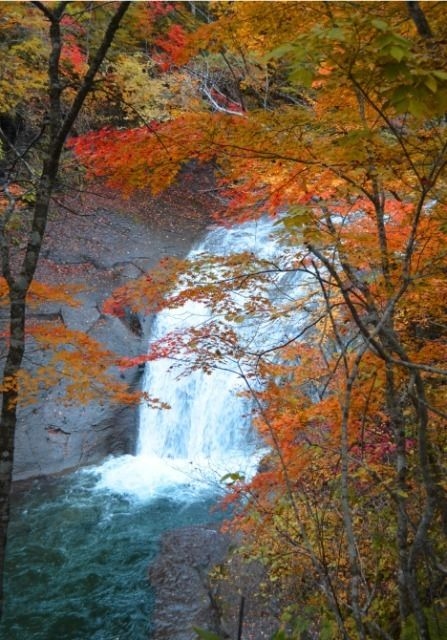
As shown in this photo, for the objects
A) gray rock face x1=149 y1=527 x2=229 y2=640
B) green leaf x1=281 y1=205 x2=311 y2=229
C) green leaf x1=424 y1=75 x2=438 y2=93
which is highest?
green leaf x1=424 y1=75 x2=438 y2=93

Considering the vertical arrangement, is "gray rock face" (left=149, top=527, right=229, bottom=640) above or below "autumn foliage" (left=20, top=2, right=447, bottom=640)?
below

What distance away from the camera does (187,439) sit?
1129 cm

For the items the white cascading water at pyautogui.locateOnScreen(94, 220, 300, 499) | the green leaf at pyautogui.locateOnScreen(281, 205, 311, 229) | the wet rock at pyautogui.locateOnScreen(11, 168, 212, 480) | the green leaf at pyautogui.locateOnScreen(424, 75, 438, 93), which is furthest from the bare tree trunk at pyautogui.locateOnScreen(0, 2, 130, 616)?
the white cascading water at pyautogui.locateOnScreen(94, 220, 300, 499)

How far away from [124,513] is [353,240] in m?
7.03

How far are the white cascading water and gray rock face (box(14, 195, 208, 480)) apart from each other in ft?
1.74

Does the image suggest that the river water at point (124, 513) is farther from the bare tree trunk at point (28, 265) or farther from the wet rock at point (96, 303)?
the bare tree trunk at point (28, 265)

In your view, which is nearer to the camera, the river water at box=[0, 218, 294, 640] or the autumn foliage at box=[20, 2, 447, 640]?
the autumn foliage at box=[20, 2, 447, 640]

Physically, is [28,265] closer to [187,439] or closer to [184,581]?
[184,581]

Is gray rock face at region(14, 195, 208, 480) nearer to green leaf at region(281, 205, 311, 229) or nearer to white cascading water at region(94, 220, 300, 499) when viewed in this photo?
white cascading water at region(94, 220, 300, 499)

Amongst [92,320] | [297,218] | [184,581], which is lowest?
[184,581]

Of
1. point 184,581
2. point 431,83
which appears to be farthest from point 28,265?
point 184,581

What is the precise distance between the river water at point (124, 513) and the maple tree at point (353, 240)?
5.01 feet

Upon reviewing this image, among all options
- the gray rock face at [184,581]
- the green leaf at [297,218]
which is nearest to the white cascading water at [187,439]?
the gray rock face at [184,581]

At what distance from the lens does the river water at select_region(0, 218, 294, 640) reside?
652 cm
